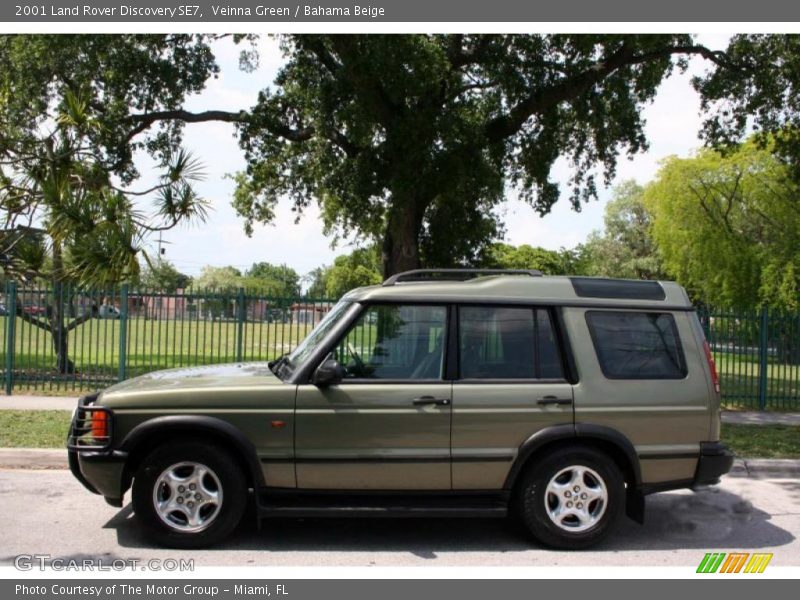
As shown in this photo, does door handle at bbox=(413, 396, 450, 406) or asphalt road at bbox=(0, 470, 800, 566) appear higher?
door handle at bbox=(413, 396, 450, 406)

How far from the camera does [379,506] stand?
5.44 meters

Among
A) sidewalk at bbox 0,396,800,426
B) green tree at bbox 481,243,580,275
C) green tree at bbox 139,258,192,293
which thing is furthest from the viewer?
green tree at bbox 481,243,580,275

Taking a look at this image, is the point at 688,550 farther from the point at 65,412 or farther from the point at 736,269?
the point at 736,269

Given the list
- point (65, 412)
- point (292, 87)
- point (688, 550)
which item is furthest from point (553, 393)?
point (292, 87)

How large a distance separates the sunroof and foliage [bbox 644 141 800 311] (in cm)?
2940

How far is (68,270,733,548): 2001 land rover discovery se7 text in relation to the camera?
17.6 feet

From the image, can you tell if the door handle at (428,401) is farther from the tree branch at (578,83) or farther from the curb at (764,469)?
the tree branch at (578,83)

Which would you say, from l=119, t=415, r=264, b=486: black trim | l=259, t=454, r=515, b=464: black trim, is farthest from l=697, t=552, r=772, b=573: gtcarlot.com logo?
l=119, t=415, r=264, b=486: black trim

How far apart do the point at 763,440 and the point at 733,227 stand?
91.5 feet

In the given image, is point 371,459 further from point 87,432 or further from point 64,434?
point 64,434

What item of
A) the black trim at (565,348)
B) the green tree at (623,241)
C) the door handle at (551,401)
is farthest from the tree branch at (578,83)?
the green tree at (623,241)

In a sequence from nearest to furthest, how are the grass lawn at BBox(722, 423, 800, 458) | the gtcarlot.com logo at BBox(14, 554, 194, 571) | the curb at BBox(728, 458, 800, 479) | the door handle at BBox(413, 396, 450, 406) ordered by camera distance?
the gtcarlot.com logo at BBox(14, 554, 194, 571) → the door handle at BBox(413, 396, 450, 406) → the curb at BBox(728, 458, 800, 479) → the grass lawn at BBox(722, 423, 800, 458)

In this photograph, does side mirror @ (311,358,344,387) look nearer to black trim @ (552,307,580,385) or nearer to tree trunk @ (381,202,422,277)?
black trim @ (552,307,580,385)

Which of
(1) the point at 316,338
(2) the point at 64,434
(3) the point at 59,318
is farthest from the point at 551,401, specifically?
(3) the point at 59,318
